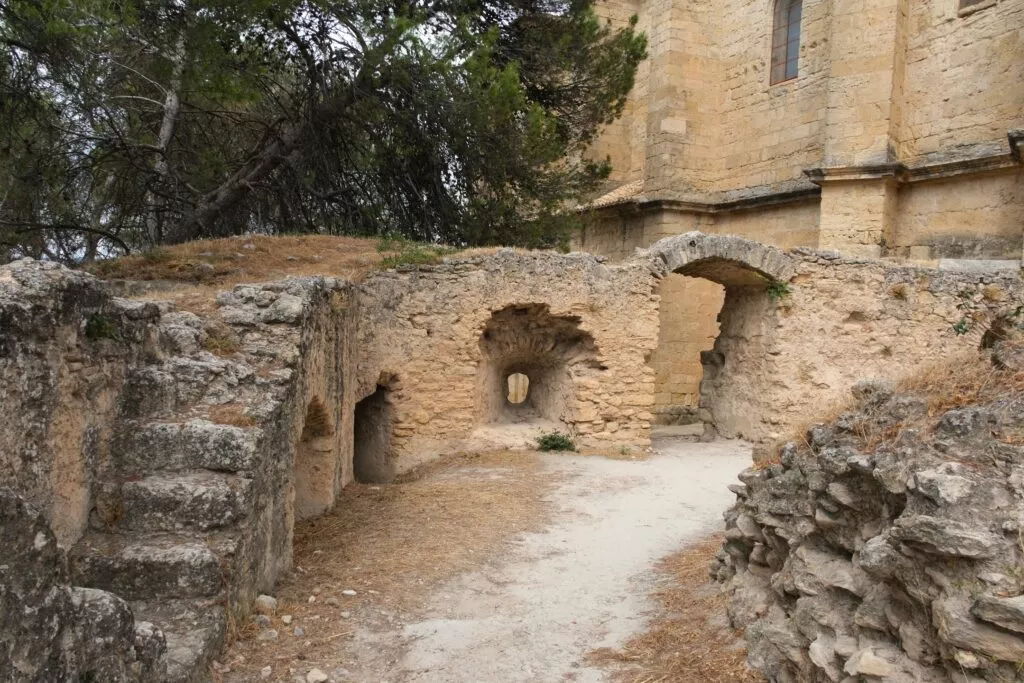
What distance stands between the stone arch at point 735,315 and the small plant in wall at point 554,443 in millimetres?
2370

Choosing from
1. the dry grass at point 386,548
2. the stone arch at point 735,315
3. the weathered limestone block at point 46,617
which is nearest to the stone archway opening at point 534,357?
the stone arch at point 735,315

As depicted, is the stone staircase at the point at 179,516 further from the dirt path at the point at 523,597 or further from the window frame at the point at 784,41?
the window frame at the point at 784,41

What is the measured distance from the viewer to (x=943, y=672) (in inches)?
107

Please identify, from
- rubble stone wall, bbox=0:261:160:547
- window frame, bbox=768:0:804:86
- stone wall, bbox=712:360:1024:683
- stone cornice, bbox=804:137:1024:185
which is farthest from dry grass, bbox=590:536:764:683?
window frame, bbox=768:0:804:86

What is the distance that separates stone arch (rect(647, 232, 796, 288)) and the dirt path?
3261 millimetres

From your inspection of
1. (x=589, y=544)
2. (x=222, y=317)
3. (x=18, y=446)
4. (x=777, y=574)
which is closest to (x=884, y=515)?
(x=777, y=574)

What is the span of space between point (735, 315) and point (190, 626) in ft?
31.0

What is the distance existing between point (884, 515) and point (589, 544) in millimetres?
2956

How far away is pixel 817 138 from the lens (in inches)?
560

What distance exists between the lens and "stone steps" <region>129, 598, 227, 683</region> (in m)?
3.34

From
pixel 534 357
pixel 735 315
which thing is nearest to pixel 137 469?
pixel 534 357

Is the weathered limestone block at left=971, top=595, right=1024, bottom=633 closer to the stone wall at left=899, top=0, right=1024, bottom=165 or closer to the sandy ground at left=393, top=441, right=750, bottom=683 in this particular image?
the sandy ground at left=393, top=441, right=750, bottom=683

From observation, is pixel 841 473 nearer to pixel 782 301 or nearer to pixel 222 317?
pixel 222 317

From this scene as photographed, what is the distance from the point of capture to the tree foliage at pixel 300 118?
938cm
